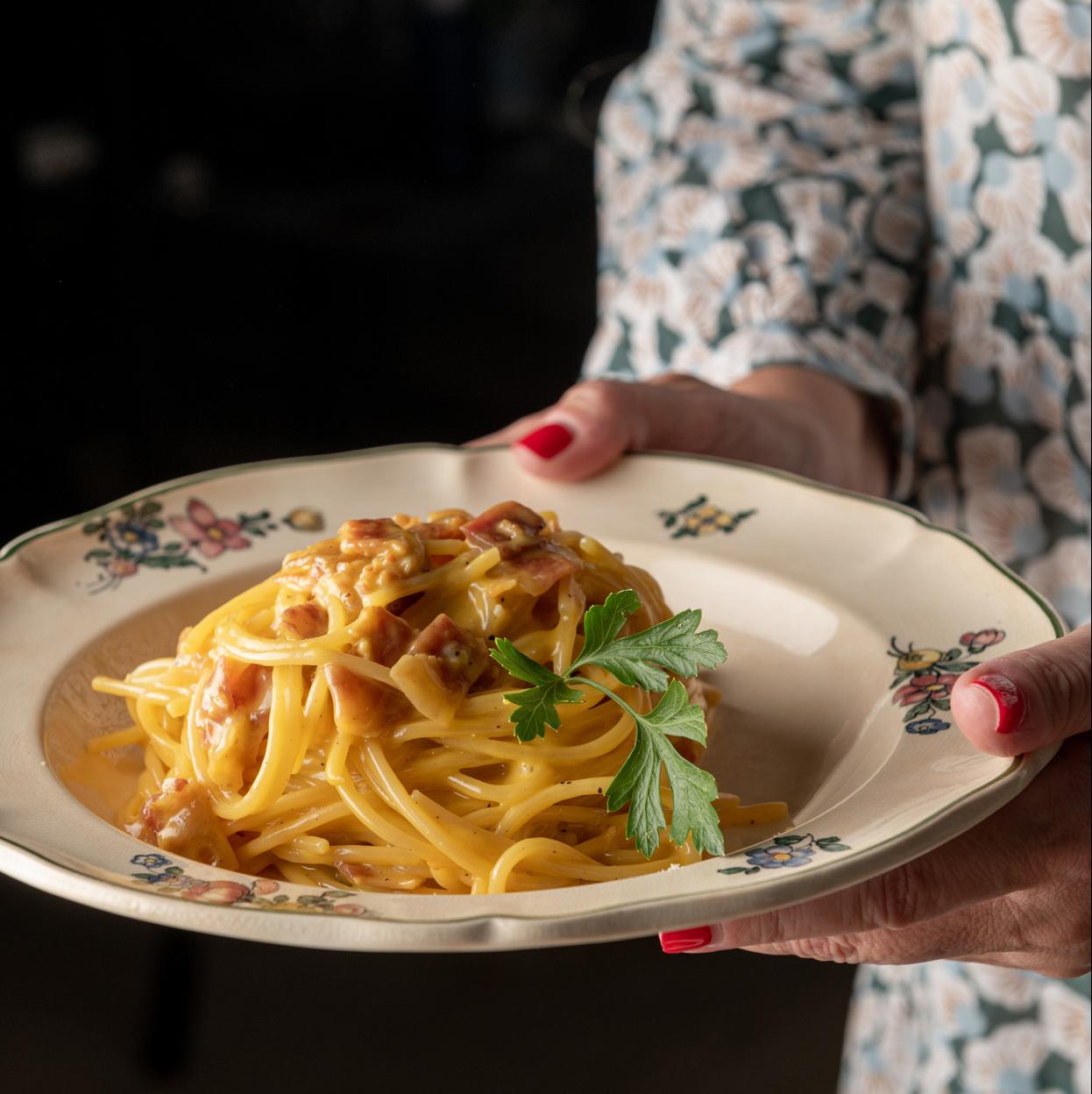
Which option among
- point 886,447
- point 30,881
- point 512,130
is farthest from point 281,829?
point 512,130

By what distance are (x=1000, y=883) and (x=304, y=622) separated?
0.86m

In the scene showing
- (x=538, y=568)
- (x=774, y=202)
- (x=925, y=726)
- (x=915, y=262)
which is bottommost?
(x=925, y=726)

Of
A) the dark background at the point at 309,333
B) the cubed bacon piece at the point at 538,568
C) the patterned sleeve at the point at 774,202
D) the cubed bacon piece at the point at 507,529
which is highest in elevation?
the patterned sleeve at the point at 774,202

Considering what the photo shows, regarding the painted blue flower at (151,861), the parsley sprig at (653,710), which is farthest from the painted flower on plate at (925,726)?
the painted blue flower at (151,861)

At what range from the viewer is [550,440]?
2.06 meters

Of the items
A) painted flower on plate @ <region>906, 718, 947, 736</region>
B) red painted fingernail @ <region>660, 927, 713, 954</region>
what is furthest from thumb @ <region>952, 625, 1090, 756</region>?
red painted fingernail @ <region>660, 927, 713, 954</region>

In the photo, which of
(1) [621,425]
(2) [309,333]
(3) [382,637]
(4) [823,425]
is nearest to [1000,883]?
(3) [382,637]

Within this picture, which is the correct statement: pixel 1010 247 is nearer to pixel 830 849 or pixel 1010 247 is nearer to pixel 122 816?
pixel 830 849

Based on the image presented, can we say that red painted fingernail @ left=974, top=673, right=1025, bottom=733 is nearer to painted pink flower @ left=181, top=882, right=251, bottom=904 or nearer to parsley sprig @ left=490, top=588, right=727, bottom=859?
parsley sprig @ left=490, top=588, right=727, bottom=859

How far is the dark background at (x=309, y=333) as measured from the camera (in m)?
3.83

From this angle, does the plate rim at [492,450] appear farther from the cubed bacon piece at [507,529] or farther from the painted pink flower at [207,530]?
the cubed bacon piece at [507,529]

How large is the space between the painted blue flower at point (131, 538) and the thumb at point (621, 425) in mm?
563

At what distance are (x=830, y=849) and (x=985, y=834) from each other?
0.50 m

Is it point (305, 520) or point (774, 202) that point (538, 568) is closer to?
point (305, 520)
